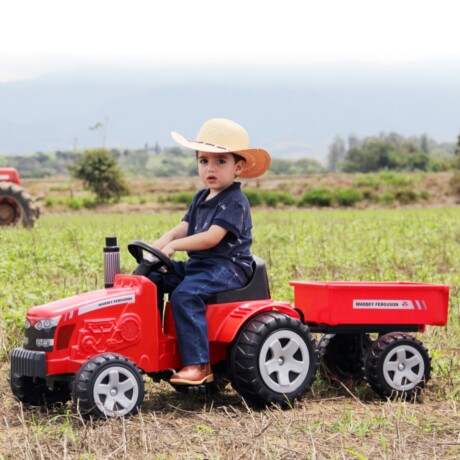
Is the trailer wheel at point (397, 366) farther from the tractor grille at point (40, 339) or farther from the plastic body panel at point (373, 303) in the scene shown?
the tractor grille at point (40, 339)

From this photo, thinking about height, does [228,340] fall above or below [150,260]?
below

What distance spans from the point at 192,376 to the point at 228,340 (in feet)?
0.99

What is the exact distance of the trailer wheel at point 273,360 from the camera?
525 centimetres

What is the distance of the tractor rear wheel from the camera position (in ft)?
66.4

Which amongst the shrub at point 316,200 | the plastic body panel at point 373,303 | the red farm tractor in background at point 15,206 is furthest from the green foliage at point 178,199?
the plastic body panel at point 373,303

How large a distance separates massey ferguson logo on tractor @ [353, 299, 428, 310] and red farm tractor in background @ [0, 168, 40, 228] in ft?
50.3

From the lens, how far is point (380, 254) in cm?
1257

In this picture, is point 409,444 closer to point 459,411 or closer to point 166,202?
point 459,411

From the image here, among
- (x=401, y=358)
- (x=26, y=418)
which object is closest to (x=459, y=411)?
(x=401, y=358)

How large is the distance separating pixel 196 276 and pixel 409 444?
1.60 m

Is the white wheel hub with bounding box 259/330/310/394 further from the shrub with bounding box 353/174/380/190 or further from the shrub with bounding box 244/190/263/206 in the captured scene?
Answer: the shrub with bounding box 353/174/380/190

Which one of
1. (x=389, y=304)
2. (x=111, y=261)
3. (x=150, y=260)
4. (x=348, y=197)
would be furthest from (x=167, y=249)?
(x=348, y=197)

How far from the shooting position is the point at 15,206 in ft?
67.6

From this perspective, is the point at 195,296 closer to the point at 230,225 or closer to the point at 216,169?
the point at 230,225
